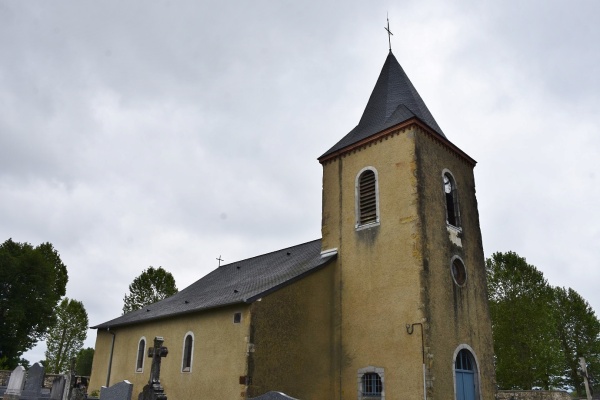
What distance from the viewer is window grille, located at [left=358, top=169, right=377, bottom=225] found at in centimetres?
1656

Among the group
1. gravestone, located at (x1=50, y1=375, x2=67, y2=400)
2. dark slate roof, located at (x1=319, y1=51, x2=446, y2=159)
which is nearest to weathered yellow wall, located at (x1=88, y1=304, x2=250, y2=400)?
gravestone, located at (x1=50, y1=375, x2=67, y2=400)

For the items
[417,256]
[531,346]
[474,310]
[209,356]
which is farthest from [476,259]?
[531,346]

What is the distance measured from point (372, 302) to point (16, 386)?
1116 cm

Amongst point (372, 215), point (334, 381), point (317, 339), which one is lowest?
point (334, 381)

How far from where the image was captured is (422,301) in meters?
14.0

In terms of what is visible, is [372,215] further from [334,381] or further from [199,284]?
[199,284]

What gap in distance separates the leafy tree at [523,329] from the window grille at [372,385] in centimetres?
1592

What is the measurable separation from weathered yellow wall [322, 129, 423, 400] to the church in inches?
1.5

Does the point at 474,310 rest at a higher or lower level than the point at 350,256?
lower

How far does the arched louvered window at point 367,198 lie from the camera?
16.5 meters

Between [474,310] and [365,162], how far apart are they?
20.8ft

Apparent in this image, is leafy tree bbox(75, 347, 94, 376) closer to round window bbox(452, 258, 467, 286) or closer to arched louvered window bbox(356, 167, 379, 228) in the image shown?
arched louvered window bbox(356, 167, 379, 228)

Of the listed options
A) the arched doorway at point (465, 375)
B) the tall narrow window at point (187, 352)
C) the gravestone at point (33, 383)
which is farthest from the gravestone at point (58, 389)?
the arched doorway at point (465, 375)

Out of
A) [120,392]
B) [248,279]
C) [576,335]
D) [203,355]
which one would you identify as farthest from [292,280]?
[576,335]
